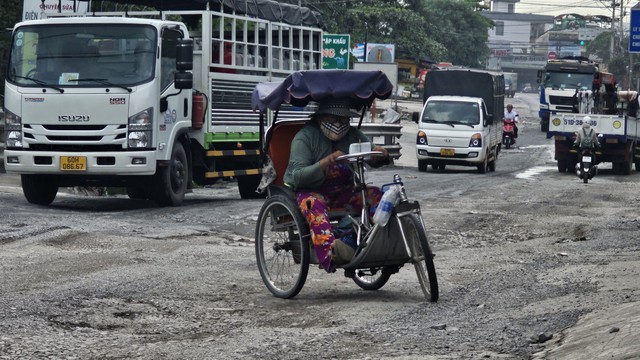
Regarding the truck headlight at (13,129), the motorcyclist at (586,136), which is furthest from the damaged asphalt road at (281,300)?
the motorcyclist at (586,136)

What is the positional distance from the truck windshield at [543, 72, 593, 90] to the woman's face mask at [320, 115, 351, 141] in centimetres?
4679

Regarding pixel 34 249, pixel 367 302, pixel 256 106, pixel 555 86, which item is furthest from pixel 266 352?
pixel 555 86

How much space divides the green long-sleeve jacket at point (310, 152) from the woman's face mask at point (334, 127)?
5 cm

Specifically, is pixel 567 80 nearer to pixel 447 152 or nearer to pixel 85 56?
pixel 447 152

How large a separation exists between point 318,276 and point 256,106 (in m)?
1.75

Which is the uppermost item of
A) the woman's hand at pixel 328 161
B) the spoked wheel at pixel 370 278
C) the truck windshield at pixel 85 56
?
the truck windshield at pixel 85 56

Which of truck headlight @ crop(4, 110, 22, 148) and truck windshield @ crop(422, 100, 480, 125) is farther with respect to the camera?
truck windshield @ crop(422, 100, 480, 125)

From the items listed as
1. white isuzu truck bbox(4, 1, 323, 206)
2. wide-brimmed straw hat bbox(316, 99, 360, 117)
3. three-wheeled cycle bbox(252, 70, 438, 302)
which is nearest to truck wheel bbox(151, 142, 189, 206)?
white isuzu truck bbox(4, 1, 323, 206)

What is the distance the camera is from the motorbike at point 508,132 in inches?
1941

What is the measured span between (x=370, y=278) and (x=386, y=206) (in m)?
1.23

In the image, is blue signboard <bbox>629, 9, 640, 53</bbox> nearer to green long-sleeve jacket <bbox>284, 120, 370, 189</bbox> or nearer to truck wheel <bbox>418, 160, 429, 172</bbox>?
truck wheel <bbox>418, 160, 429, 172</bbox>

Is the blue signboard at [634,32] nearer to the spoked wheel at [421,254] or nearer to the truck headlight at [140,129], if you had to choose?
the truck headlight at [140,129]

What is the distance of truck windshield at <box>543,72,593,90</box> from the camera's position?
181 feet

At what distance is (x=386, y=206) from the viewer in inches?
350
